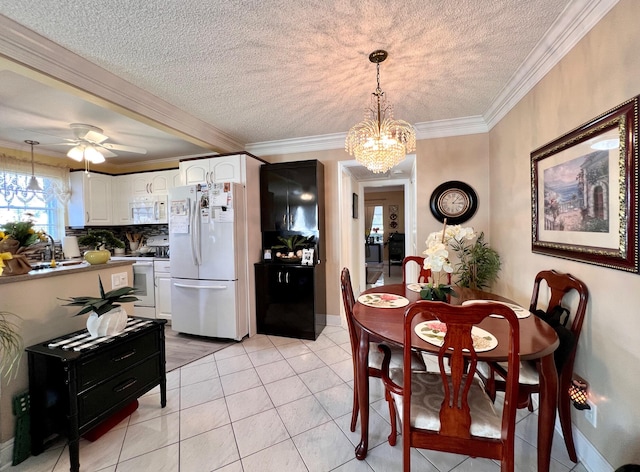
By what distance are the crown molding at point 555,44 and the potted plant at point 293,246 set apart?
244 cm

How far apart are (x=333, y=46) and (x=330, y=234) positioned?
2168 mm

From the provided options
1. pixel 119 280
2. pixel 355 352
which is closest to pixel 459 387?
pixel 355 352

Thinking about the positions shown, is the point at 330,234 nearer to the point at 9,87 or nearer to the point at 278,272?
the point at 278,272

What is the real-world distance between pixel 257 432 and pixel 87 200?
4.10 meters

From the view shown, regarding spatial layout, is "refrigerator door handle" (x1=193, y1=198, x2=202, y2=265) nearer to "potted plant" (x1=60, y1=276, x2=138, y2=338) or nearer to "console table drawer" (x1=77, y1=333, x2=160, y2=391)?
"console table drawer" (x1=77, y1=333, x2=160, y2=391)

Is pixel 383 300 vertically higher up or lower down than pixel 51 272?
lower down

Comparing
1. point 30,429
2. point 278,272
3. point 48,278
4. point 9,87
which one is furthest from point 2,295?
point 278,272

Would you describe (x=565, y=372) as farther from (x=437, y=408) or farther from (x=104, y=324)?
(x=104, y=324)

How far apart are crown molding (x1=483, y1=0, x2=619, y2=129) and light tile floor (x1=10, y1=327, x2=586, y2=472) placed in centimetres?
240

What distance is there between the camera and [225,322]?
3.04 meters

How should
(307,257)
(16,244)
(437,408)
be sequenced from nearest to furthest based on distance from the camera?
1. (437,408)
2. (16,244)
3. (307,257)

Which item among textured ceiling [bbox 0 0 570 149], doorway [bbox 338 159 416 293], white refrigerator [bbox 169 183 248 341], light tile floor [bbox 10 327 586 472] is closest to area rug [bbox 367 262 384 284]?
doorway [bbox 338 159 416 293]

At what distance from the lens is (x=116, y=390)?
162 cm

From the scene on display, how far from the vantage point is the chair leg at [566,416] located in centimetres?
145
